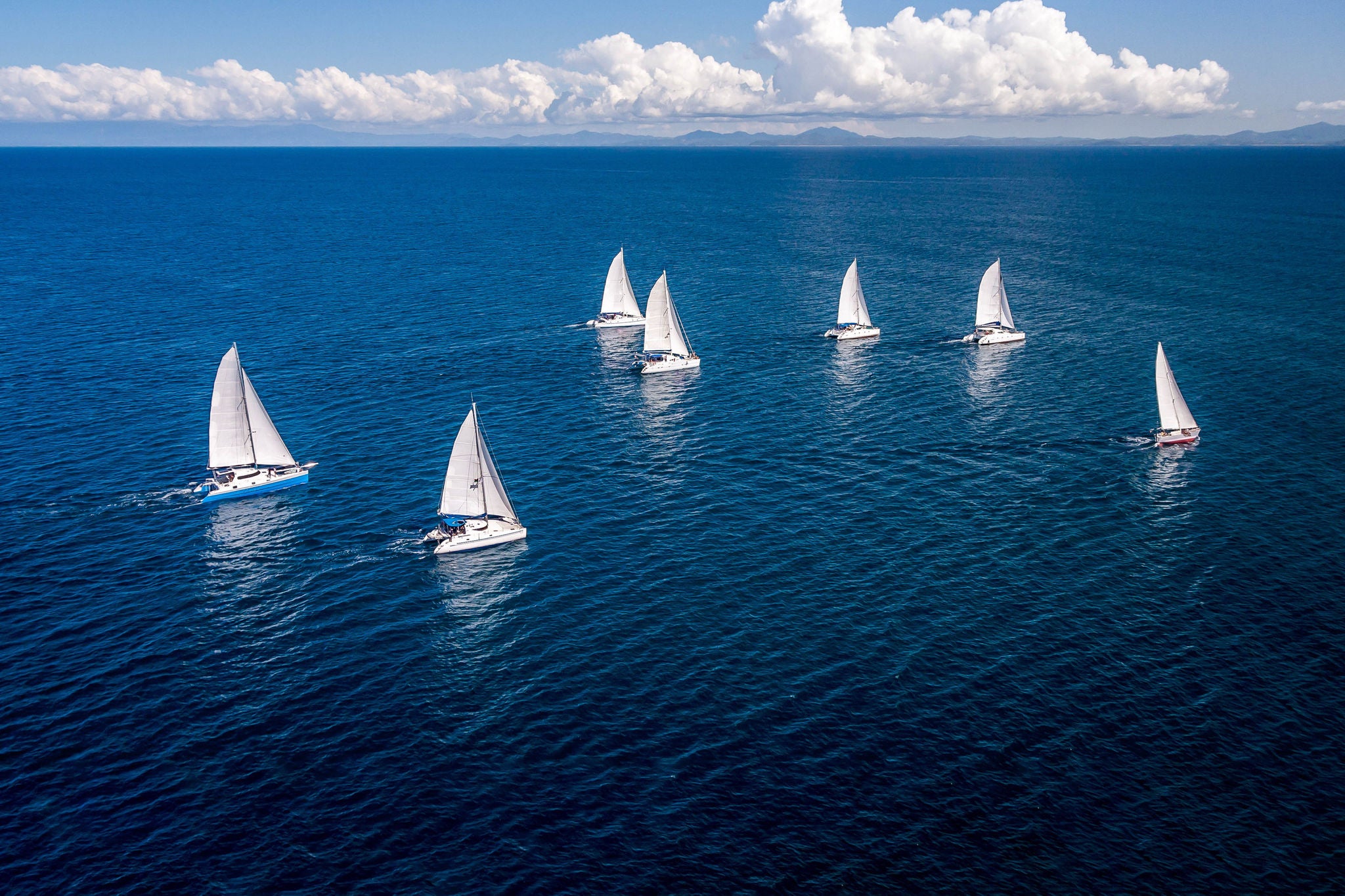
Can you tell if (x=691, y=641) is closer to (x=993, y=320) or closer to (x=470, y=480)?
(x=470, y=480)

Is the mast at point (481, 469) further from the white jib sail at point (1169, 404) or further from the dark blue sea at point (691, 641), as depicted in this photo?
the white jib sail at point (1169, 404)

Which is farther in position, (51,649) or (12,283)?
(12,283)

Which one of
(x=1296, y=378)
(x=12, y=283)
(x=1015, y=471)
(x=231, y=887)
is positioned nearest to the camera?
(x=231, y=887)

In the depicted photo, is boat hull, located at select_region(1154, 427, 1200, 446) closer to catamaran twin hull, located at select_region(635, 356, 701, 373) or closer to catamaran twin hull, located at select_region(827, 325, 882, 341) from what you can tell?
catamaran twin hull, located at select_region(827, 325, 882, 341)

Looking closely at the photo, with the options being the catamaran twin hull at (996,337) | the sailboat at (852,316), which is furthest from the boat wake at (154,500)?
the catamaran twin hull at (996,337)

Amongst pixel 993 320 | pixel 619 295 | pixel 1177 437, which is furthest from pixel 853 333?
pixel 1177 437

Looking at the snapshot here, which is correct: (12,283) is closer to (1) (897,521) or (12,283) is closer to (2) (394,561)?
(2) (394,561)

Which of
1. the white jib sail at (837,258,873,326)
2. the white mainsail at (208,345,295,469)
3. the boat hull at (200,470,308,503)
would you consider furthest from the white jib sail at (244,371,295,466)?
the white jib sail at (837,258,873,326)

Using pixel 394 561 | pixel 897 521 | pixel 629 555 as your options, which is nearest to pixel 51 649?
pixel 394 561
